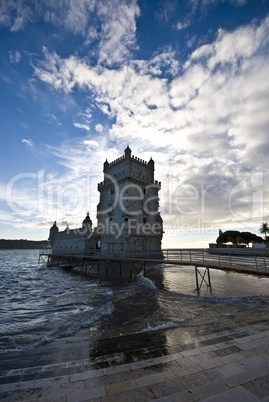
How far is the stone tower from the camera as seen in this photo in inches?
1372

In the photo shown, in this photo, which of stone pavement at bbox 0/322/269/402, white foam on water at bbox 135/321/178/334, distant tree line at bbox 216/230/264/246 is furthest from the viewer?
distant tree line at bbox 216/230/264/246

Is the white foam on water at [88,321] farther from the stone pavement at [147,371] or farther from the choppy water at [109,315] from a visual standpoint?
the stone pavement at [147,371]

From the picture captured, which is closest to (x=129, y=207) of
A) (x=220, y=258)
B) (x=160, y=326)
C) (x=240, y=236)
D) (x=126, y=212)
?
(x=126, y=212)

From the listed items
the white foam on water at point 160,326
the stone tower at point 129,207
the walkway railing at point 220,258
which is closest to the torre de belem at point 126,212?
the stone tower at point 129,207

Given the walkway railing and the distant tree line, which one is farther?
the distant tree line

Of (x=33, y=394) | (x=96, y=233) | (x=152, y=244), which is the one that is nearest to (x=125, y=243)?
(x=152, y=244)

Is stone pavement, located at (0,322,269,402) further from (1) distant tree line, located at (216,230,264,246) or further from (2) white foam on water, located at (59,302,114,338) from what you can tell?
(1) distant tree line, located at (216,230,264,246)

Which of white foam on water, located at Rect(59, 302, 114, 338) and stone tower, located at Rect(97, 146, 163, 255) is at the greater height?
stone tower, located at Rect(97, 146, 163, 255)

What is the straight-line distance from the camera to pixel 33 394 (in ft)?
11.1

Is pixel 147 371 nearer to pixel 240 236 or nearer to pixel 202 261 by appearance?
pixel 202 261

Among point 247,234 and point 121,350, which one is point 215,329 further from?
point 247,234

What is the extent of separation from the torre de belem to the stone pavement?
1065 inches

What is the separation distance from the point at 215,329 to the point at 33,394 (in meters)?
5.61

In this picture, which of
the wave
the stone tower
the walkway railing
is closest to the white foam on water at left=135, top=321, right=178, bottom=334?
the wave
